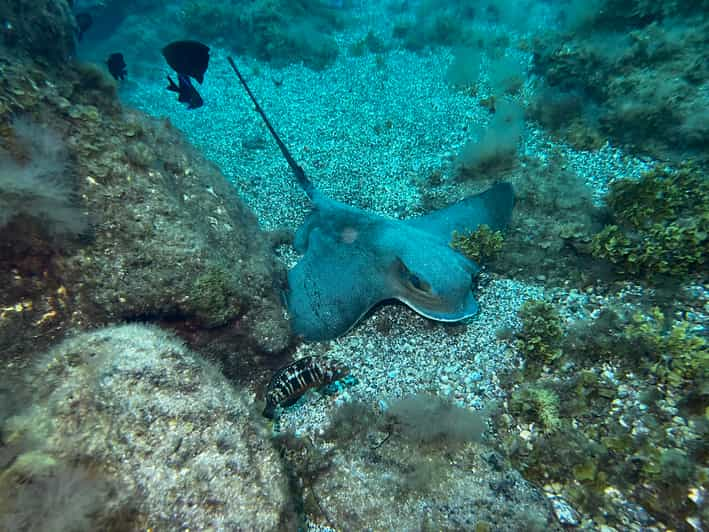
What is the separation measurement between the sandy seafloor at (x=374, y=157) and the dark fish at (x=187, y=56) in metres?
2.64

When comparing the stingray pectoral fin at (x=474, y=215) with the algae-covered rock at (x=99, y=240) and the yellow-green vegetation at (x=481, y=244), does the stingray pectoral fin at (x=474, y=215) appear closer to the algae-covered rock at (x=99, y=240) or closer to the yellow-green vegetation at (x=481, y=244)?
the yellow-green vegetation at (x=481, y=244)

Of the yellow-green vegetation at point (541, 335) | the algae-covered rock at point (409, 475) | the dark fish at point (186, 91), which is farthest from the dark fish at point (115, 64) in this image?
the yellow-green vegetation at point (541, 335)

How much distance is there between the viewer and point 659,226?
14.6 feet

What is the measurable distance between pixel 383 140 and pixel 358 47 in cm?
900

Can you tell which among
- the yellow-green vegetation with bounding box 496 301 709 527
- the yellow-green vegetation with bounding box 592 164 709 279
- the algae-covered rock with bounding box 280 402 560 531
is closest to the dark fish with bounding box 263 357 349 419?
the algae-covered rock with bounding box 280 402 560 531

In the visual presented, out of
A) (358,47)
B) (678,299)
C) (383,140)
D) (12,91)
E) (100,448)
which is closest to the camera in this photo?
(100,448)

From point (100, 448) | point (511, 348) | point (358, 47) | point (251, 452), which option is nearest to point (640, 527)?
point (511, 348)

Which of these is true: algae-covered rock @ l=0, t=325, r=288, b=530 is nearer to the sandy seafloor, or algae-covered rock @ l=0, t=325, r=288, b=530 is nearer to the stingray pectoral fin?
the sandy seafloor

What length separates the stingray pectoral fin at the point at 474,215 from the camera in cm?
622

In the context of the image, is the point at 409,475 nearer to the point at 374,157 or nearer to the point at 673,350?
the point at 673,350

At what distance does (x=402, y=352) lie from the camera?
15.4ft

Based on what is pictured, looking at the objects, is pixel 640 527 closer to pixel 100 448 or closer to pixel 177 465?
pixel 177 465

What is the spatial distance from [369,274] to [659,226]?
3.87 m

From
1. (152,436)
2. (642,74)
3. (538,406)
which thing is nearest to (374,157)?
(642,74)
